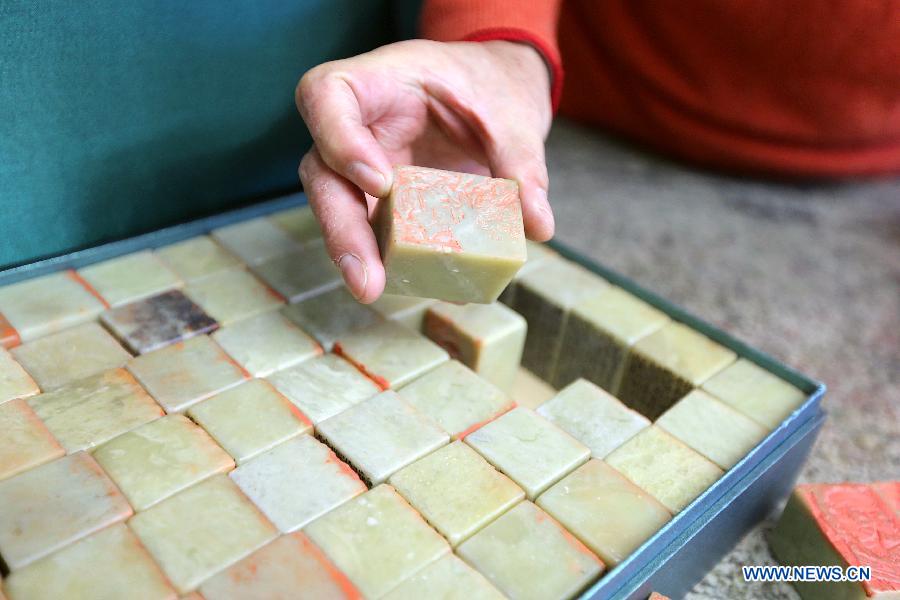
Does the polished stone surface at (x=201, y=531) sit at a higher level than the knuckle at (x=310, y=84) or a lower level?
lower

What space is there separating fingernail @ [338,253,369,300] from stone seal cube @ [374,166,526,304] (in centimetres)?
2

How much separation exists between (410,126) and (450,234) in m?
0.24

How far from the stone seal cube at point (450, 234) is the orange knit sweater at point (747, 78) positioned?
72 cm

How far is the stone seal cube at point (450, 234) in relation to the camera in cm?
65

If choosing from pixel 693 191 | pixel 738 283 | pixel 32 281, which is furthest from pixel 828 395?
pixel 32 281

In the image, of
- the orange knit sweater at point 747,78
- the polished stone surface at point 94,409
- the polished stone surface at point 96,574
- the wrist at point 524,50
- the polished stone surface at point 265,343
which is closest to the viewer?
the polished stone surface at point 96,574

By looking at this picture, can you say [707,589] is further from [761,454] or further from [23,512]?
[23,512]

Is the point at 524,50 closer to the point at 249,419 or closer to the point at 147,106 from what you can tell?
the point at 147,106

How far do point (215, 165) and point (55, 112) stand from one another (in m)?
0.19

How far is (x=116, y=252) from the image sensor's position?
2.72 ft

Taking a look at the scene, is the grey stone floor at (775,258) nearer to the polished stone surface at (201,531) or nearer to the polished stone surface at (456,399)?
the polished stone surface at (456,399)

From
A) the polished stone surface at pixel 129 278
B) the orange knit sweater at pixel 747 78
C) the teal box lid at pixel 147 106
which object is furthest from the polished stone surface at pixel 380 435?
the orange knit sweater at pixel 747 78

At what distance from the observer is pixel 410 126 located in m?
0.85

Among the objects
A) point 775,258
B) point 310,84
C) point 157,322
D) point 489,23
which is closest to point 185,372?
point 157,322
